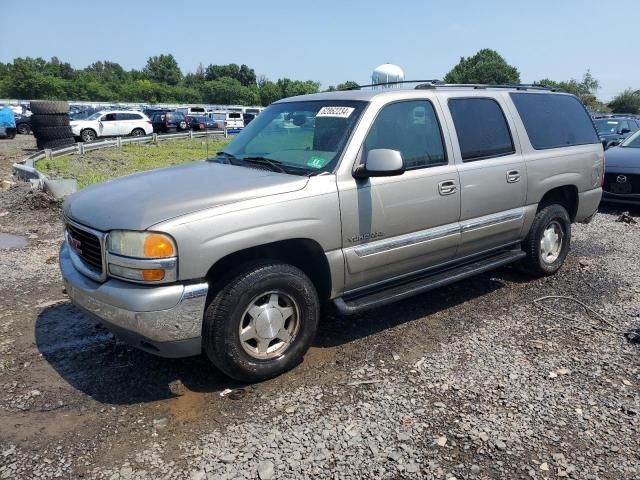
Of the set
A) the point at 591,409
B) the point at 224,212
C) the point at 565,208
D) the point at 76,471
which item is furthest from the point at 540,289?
the point at 76,471

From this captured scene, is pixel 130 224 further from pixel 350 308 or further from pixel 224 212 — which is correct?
pixel 350 308


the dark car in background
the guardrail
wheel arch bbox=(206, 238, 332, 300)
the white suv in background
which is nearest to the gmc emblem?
wheel arch bbox=(206, 238, 332, 300)

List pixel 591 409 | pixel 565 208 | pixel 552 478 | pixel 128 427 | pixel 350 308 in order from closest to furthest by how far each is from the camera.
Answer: pixel 552 478
pixel 128 427
pixel 591 409
pixel 350 308
pixel 565 208

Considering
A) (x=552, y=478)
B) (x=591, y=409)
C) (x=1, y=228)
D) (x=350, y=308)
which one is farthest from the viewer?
(x=1, y=228)

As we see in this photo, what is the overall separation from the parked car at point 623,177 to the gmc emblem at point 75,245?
28.8 feet

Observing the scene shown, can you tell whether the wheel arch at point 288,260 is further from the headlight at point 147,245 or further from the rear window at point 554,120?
the rear window at point 554,120

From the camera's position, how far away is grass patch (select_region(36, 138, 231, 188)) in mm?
12216

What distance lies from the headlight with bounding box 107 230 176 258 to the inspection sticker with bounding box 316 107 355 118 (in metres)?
1.71

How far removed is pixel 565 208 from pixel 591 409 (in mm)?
3049

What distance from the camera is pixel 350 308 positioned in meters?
3.65

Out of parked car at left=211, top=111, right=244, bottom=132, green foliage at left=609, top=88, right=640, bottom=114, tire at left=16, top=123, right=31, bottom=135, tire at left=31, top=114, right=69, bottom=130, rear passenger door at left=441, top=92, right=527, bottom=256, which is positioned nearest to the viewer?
rear passenger door at left=441, top=92, right=527, bottom=256

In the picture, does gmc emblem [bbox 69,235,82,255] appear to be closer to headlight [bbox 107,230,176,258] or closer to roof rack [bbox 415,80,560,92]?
headlight [bbox 107,230,176,258]

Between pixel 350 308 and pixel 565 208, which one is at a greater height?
pixel 565 208

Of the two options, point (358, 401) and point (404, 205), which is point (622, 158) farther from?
point (358, 401)
